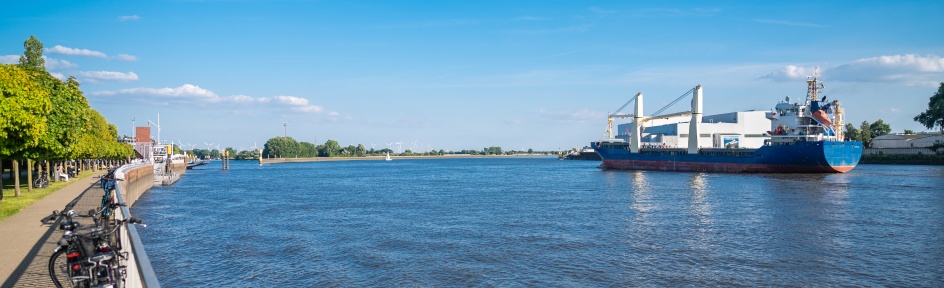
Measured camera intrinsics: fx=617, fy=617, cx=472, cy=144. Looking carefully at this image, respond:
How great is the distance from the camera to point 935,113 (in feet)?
347

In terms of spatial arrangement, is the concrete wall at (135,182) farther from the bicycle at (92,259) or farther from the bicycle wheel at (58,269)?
the bicycle at (92,259)

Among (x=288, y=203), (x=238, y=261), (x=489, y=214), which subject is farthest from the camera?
(x=288, y=203)

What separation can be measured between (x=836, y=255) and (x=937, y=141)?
105261 millimetres

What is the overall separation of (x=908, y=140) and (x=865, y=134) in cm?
1729

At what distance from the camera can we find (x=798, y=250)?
22672 millimetres

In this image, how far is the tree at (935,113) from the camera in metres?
105

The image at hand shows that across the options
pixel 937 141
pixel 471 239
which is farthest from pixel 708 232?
pixel 937 141

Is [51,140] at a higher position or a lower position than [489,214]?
higher

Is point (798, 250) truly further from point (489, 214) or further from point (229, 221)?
point (229, 221)

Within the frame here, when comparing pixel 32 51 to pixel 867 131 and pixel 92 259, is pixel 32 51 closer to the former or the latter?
pixel 92 259

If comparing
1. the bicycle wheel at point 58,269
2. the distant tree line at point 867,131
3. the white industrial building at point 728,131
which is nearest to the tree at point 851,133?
the distant tree line at point 867,131

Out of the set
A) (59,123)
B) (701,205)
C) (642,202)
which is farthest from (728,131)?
(59,123)

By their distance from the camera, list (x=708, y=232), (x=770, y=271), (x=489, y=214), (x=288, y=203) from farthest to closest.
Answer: (x=288, y=203)
(x=489, y=214)
(x=708, y=232)
(x=770, y=271)

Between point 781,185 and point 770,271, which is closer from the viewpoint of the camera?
point 770,271
